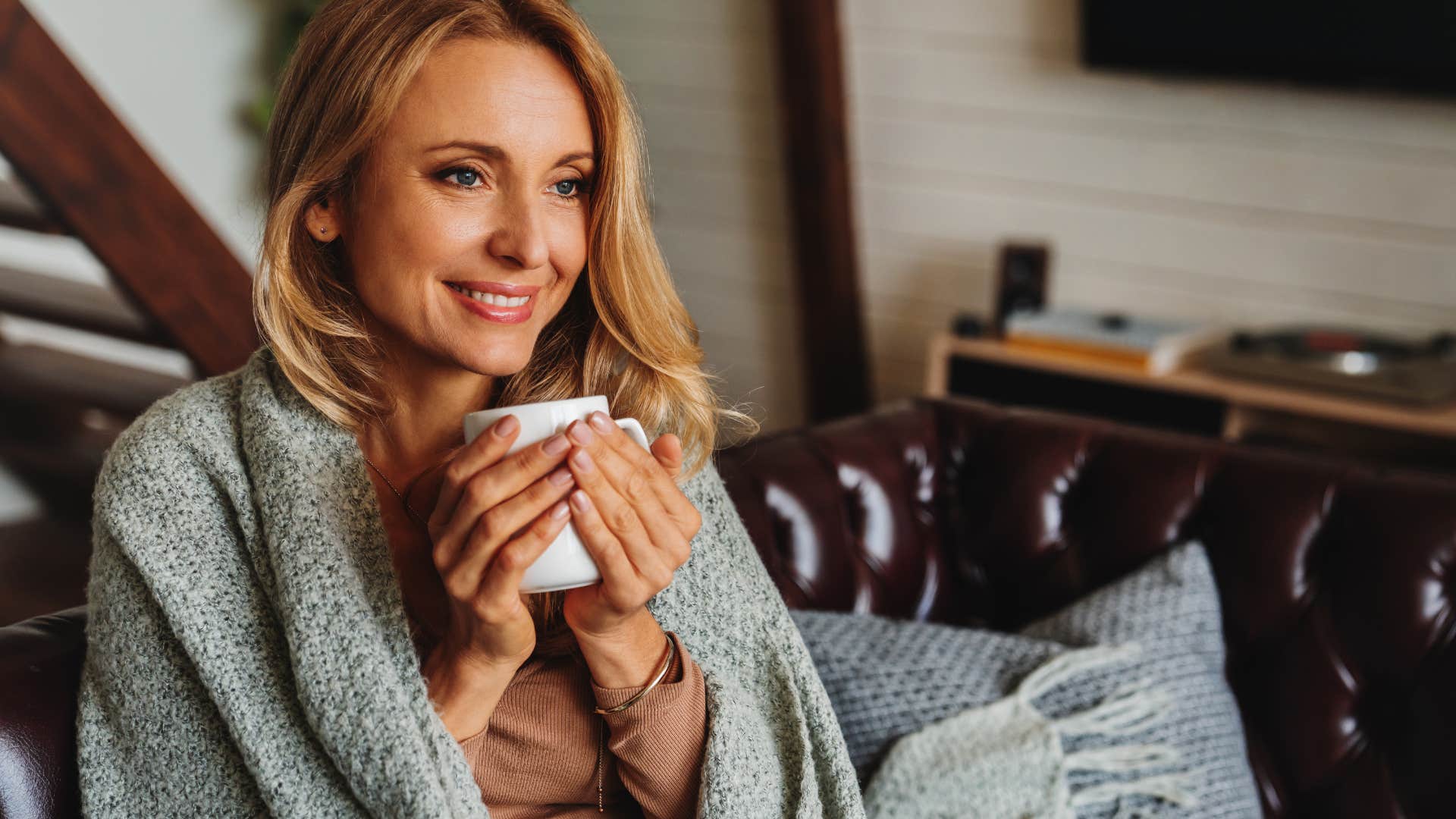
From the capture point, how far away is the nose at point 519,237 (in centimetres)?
113

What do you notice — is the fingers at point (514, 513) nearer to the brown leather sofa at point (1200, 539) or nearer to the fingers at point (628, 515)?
the fingers at point (628, 515)

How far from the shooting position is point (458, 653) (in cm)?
109

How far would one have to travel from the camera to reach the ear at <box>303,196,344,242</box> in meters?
1.19

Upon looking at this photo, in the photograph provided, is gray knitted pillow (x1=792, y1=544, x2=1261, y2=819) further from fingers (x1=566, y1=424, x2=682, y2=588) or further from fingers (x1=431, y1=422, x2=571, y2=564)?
fingers (x1=431, y1=422, x2=571, y2=564)

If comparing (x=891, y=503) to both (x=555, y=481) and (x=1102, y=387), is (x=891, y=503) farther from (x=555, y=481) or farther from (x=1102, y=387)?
(x=1102, y=387)

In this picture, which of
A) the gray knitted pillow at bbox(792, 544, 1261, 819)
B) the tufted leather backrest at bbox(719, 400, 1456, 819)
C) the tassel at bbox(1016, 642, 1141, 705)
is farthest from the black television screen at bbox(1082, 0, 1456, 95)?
the tassel at bbox(1016, 642, 1141, 705)

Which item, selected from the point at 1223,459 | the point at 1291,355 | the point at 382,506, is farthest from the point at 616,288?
the point at 1291,355

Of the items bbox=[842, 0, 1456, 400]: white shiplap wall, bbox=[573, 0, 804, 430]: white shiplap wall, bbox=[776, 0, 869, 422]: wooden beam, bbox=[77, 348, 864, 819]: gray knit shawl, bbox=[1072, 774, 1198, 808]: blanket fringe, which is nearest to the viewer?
bbox=[77, 348, 864, 819]: gray knit shawl

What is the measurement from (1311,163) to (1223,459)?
1453 millimetres

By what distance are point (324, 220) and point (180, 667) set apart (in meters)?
0.40

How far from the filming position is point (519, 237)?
1.13 meters

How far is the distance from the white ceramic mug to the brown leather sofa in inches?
22.6

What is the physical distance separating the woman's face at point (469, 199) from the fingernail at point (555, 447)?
239 millimetres

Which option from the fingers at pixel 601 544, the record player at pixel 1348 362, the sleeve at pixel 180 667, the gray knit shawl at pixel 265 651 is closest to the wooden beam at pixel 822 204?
the record player at pixel 1348 362
